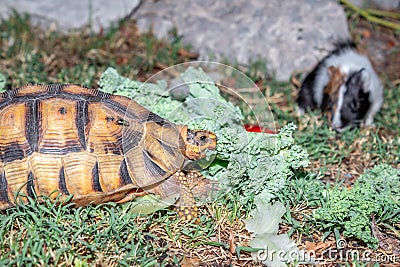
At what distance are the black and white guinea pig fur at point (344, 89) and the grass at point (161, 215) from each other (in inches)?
7.0

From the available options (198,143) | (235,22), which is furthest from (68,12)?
(198,143)

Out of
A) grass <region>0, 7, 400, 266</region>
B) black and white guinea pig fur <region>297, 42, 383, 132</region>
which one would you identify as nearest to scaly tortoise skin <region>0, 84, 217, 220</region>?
grass <region>0, 7, 400, 266</region>

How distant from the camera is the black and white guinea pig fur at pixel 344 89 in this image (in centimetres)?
574

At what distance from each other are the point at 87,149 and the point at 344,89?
3.69 meters

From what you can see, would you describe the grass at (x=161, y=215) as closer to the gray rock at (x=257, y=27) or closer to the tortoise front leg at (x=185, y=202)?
the tortoise front leg at (x=185, y=202)

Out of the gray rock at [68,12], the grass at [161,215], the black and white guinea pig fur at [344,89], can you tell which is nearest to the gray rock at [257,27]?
the black and white guinea pig fur at [344,89]

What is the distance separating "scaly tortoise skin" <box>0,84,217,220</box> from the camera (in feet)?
11.1

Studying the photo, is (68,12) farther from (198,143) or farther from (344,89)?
(198,143)

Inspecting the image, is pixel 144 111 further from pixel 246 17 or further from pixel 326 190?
pixel 246 17

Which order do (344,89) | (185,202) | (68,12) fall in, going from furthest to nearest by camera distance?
(68,12), (344,89), (185,202)

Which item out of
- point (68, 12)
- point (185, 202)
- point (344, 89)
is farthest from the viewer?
point (68, 12)

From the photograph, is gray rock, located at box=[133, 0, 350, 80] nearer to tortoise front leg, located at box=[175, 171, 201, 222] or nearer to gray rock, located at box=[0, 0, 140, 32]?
gray rock, located at box=[0, 0, 140, 32]

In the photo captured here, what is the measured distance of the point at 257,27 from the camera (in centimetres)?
671

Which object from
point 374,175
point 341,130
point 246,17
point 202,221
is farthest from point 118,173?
point 246,17
